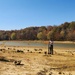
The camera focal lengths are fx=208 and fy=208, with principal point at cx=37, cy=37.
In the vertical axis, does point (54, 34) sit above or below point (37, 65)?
above

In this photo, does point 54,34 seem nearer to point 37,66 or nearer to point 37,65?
point 37,65

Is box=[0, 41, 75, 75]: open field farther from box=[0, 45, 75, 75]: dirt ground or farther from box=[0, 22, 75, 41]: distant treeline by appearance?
box=[0, 22, 75, 41]: distant treeline

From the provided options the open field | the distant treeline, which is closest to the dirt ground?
the open field

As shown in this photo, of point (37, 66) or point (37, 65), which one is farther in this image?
point (37, 65)

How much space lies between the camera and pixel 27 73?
1398 cm

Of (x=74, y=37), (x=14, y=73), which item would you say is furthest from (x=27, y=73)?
(x=74, y=37)

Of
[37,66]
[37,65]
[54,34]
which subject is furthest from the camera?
[54,34]

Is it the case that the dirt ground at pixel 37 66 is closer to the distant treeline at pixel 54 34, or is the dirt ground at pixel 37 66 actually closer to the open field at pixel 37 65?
the open field at pixel 37 65

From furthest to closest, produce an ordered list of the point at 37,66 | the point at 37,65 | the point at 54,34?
the point at 54,34 → the point at 37,65 → the point at 37,66

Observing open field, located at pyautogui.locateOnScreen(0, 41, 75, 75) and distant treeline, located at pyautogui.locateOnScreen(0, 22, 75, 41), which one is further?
distant treeline, located at pyautogui.locateOnScreen(0, 22, 75, 41)

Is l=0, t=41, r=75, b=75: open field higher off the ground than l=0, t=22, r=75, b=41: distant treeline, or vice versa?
l=0, t=22, r=75, b=41: distant treeline

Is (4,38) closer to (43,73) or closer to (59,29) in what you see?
(59,29)

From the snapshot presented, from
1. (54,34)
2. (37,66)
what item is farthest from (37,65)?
(54,34)

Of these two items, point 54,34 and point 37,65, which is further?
point 54,34
